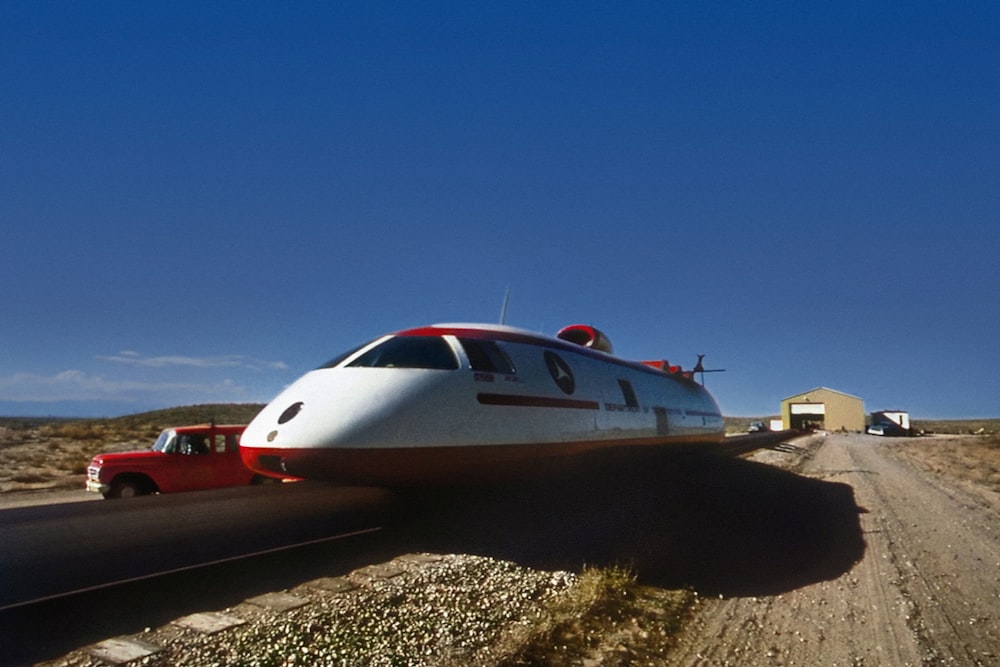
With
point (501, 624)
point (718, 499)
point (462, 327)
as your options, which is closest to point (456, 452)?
point (462, 327)

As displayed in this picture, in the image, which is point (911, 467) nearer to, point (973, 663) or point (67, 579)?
point (973, 663)

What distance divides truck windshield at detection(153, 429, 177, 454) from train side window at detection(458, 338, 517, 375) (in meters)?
8.53

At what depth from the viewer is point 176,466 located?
12.8 metres

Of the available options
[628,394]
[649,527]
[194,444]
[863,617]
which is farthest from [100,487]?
[863,617]

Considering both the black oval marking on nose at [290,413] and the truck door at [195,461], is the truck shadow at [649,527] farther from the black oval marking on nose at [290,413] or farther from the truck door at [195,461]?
the truck door at [195,461]

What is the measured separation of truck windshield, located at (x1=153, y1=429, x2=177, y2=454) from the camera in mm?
13180

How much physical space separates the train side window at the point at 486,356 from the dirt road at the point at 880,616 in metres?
3.97

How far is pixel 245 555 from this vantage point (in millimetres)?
5613

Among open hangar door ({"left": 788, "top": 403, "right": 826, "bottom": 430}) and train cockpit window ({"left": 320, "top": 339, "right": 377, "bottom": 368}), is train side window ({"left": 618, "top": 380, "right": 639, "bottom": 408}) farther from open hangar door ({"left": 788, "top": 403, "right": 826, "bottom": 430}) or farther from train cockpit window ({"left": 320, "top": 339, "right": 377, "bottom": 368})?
open hangar door ({"left": 788, "top": 403, "right": 826, "bottom": 430})

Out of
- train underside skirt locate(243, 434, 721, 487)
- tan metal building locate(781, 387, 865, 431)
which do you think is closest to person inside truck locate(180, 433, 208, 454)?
train underside skirt locate(243, 434, 721, 487)

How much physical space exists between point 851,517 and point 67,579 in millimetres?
10058

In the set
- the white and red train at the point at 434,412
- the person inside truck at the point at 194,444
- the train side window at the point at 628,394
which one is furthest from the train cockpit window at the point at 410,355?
the person inside truck at the point at 194,444

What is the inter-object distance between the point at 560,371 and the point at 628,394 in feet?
11.0

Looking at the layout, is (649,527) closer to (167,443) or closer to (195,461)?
(195,461)
